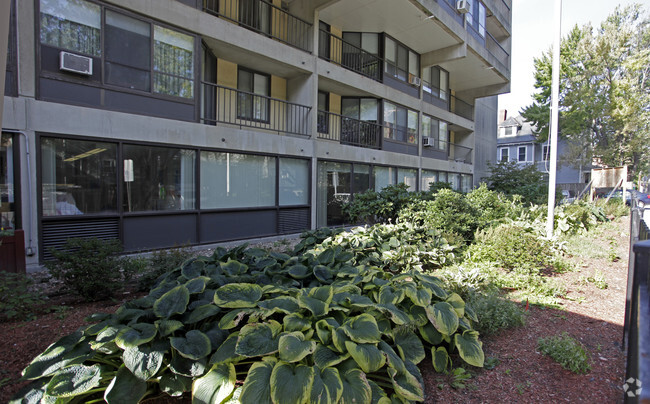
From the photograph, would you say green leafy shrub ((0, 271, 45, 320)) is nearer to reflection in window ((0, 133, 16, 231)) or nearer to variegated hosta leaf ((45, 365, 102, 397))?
variegated hosta leaf ((45, 365, 102, 397))

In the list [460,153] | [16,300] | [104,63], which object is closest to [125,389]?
[16,300]

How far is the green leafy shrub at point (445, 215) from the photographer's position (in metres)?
6.83

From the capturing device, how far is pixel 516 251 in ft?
18.2

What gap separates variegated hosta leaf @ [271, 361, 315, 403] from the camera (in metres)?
1.87

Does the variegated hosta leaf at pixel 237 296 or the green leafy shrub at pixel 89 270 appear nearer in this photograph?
the variegated hosta leaf at pixel 237 296

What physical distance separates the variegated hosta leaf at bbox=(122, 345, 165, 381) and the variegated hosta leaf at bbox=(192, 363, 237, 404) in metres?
0.27

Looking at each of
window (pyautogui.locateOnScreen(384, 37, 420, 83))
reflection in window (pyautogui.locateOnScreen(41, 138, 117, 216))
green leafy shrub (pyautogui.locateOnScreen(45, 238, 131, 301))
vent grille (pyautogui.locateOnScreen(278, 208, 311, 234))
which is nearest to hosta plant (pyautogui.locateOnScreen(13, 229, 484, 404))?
green leafy shrub (pyautogui.locateOnScreen(45, 238, 131, 301))

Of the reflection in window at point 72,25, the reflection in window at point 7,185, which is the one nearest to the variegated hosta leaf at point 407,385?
the reflection in window at point 7,185

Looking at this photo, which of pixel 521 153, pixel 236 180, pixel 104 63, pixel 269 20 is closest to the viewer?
pixel 104 63

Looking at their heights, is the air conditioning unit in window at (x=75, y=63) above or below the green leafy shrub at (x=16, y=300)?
above

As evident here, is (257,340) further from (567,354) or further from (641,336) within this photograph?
(567,354)

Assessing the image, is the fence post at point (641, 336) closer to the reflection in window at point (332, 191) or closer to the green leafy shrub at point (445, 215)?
the green leafy shrub at point (445, 215)

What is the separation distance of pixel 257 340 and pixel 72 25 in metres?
8.39

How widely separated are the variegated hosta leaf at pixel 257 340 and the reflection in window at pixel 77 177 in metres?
6.96
